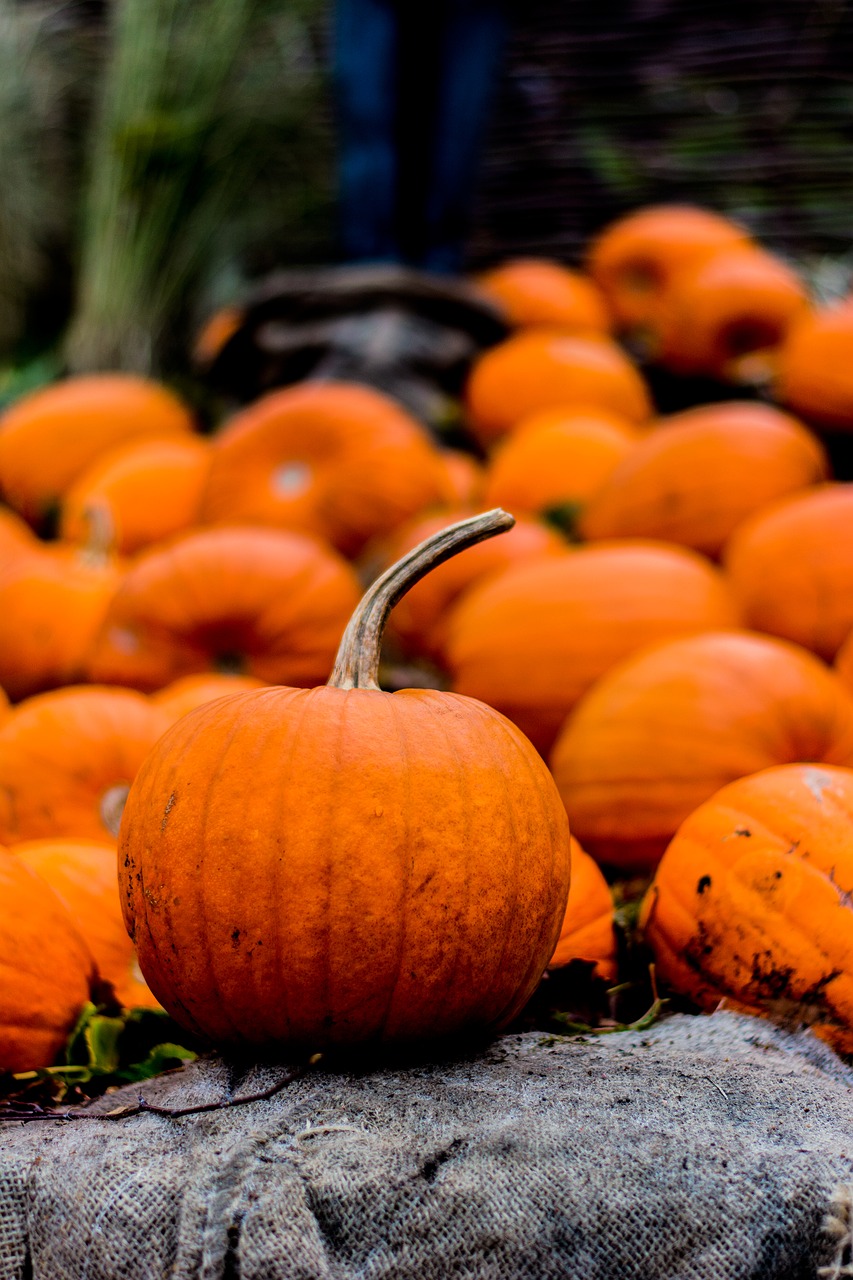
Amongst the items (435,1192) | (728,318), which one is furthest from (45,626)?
(728,318)

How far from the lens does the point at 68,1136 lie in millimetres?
1165

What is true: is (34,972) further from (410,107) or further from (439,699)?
(410,107)

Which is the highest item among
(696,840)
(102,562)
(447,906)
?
(447,906)

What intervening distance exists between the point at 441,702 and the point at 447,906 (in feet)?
0.79

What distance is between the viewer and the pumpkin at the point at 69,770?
193 centimetres

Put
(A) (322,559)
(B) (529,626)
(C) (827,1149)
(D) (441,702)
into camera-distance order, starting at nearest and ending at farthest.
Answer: (C) (827,1149) < (D) (441,702) < (B) (529,626) < (A) (322,559)

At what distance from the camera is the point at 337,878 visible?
120cm

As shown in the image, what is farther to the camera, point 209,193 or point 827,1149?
point 209,193

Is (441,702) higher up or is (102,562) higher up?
(441,702)

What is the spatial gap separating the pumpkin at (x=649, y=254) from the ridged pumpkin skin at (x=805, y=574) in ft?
9.37

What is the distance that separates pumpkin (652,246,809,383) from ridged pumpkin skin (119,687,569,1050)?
3303 mm

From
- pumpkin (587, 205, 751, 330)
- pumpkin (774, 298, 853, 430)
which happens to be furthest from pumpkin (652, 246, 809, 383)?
pumpkin (587, 205, 751, 330)

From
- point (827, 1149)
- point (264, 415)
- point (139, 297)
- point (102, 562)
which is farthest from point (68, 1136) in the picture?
point (139, 297)

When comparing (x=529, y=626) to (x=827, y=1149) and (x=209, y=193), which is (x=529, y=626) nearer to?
(x=827, y=1149)
